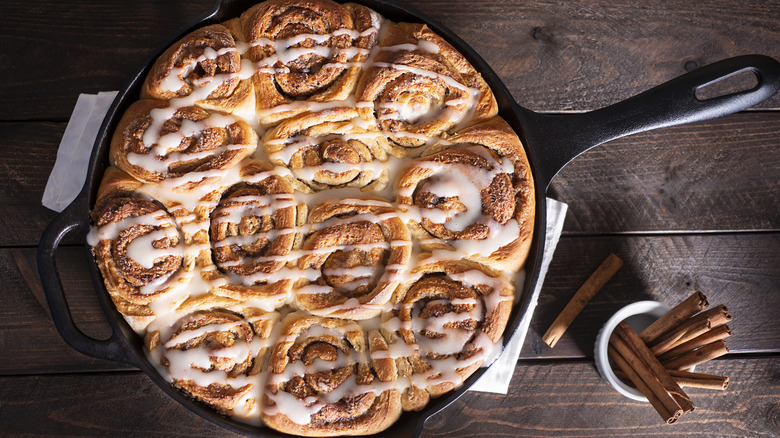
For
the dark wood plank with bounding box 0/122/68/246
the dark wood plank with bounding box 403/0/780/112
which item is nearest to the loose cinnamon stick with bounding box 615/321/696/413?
the dark wood plank with bounding box 403/0/780/112

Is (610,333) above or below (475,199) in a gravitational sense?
below

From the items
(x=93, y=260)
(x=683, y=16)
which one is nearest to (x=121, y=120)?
(x=93, y=260)

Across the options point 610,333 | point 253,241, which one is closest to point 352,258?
point 253,241

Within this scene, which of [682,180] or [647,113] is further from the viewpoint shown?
[682,180]

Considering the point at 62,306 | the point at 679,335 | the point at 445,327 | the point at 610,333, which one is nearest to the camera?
the point at 62,306

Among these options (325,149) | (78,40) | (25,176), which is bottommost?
(25,176)

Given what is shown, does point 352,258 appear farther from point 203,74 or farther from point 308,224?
point 203,74

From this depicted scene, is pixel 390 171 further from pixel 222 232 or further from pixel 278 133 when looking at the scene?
pixel 222 232

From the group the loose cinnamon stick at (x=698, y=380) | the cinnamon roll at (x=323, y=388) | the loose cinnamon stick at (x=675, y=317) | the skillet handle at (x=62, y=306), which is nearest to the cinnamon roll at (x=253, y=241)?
the cinnamon roll at (x=323, y=388)
